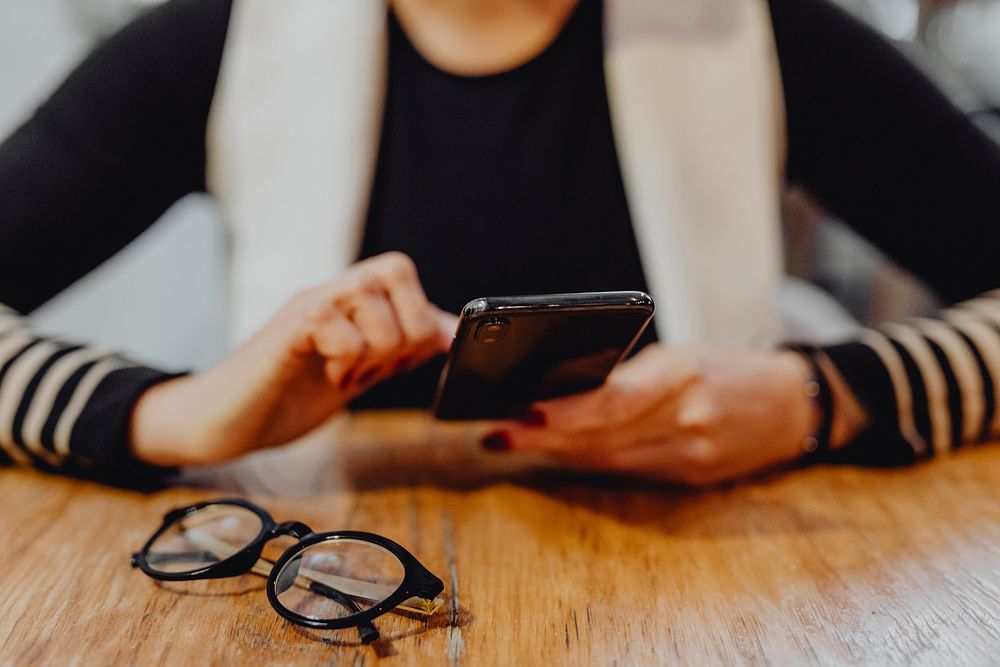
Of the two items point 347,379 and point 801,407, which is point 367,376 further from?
point 801,407

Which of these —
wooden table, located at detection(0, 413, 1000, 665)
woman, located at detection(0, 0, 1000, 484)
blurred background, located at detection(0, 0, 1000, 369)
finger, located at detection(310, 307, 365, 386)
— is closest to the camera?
wooden table, located at detection(0, 413, 1000, 665)

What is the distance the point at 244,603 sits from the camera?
0.34m

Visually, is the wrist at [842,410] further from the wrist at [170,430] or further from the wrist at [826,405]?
the wrist at [170,430]

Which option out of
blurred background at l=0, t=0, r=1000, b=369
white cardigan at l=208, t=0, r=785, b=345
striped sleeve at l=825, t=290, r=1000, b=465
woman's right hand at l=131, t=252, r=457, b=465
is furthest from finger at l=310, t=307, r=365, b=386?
blurred background at l=0, t=0, r=1000, b=369

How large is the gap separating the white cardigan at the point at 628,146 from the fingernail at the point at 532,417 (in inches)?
9.9

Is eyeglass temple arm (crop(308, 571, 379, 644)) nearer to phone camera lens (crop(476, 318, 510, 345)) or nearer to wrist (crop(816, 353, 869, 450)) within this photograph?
phone camera lens (crop(476, 318, 510, 345))

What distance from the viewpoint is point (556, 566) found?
0.37 meters

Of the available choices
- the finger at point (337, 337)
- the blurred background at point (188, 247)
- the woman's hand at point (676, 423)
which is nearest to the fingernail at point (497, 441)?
the woman's hand at point (676, 423)

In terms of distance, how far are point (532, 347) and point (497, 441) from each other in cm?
11

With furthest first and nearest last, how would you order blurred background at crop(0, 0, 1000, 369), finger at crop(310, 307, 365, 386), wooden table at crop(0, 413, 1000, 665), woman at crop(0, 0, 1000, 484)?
blurred background at crop(0, 0, 1000, 369) → woman at crop(0, 0, 1000, 484) → finger at crop(310, 307, 365, 386) → wooden table at crop(0, 413, 1000, 665)

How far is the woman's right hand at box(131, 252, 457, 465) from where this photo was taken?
0.42m

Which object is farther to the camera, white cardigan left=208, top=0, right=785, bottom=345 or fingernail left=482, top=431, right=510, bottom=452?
white cardigan left=208, top=0, right=785, bottom=345

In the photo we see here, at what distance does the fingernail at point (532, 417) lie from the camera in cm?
46

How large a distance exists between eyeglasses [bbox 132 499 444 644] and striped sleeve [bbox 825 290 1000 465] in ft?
1.07
